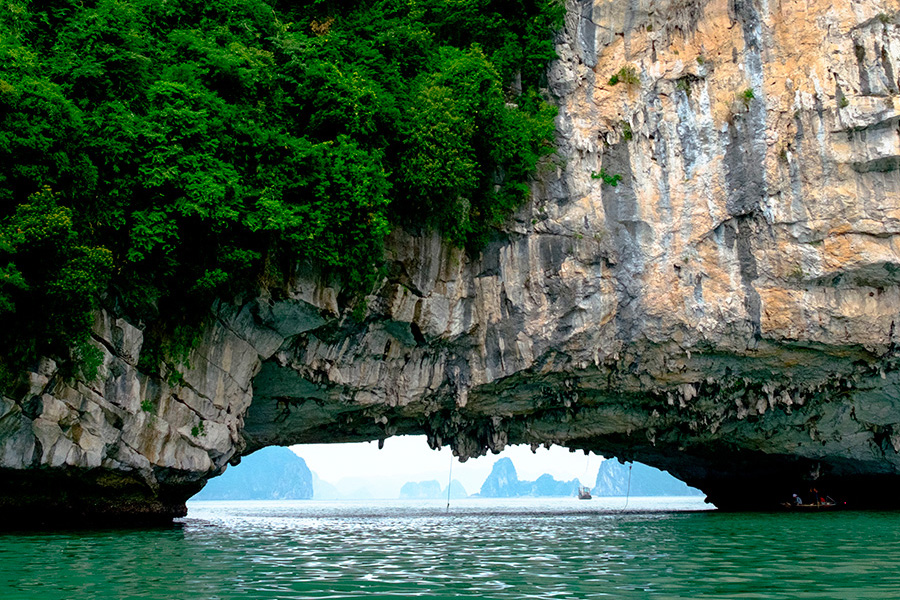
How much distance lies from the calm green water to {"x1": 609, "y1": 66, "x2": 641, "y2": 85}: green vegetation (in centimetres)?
1135

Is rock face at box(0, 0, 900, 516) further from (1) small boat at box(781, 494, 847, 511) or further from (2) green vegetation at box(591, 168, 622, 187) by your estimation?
(1) small boat at box(781, 494, 847, 511)

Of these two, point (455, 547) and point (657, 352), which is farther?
point (657, 352)

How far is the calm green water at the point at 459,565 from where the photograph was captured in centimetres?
730

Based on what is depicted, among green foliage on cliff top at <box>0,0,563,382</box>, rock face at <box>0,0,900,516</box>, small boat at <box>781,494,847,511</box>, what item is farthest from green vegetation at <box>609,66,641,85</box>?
small boat at <box>781,494,847,511</box>

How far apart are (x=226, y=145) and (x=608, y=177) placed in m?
9.34

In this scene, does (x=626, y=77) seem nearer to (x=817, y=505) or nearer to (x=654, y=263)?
(x=654, y=263)

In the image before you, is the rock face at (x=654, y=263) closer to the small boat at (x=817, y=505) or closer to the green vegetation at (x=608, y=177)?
the green vegetation at (x=608, y=177)

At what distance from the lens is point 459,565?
369 inches

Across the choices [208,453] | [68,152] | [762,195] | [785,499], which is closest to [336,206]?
[68,152]

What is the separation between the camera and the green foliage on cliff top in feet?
43.5

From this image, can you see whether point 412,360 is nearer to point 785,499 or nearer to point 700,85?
point 700,85

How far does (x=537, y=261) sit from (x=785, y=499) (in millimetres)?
15971

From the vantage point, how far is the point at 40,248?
12.9 metres

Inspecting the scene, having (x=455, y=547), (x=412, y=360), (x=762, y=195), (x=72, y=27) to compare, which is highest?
(x=72, y=27)
